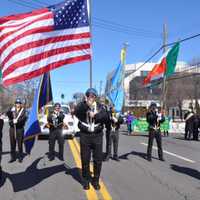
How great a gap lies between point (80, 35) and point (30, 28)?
1.09 metres

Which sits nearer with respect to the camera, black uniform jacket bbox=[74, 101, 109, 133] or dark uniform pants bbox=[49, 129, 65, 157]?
black uniform jacket bbox=[74, 101, 109, 133]

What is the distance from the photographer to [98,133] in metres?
7.53

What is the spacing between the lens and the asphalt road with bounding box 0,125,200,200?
23.5 feet

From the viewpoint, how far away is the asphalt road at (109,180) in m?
7.17

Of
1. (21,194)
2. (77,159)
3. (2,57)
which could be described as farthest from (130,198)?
(77,159)

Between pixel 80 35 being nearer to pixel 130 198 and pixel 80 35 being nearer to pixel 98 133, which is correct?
pixel 98 133

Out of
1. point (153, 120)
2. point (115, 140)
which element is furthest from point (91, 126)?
point (153, 120)

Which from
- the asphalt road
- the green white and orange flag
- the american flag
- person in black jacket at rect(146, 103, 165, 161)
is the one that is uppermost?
the green white and orange flag

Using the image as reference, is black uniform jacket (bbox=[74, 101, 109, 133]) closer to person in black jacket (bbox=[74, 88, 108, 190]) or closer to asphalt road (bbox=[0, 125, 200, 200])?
person in black jacket (bbox=[74, 88, 108, 190])

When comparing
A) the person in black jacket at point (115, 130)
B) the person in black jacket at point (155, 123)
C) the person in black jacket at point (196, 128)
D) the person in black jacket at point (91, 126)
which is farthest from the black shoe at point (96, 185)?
the person in black jacket at point (196, 128)

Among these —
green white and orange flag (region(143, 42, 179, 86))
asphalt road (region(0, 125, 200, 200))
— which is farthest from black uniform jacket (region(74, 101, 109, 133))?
green white and orange flag (region(143, 42, 179, 86))

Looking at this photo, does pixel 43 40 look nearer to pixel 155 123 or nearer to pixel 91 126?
pixel 91 126

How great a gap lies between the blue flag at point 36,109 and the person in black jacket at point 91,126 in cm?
94

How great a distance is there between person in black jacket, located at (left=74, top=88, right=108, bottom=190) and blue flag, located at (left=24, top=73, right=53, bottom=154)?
938 millimetres
